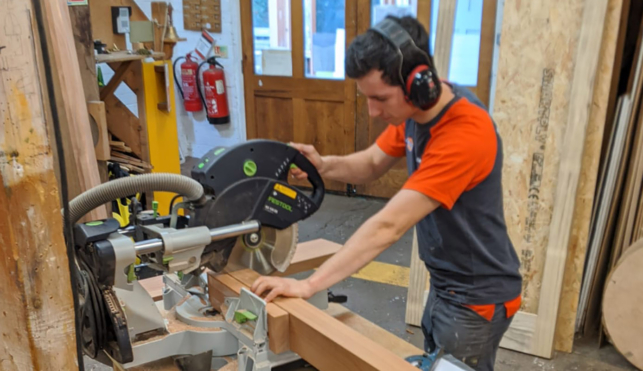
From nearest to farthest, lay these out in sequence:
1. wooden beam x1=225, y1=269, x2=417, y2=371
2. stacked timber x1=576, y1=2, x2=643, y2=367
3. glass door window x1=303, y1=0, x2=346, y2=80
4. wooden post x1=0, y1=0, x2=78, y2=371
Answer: wooden post x1=0, y1=0, x2=78, y2=371, wooden beam x1=225, y1=269, x2=417, y2=371, stacked timber x1=576, y1=2, x2=643, y2=367, glass door window x1=303, y1=0, x2=346, y2=80

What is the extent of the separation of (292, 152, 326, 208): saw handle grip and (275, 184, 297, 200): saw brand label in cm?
9

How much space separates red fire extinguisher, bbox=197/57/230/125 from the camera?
543 cm

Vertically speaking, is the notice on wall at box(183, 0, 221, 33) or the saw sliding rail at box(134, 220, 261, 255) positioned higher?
the notice on wall at box(183, 0, 221, 33)

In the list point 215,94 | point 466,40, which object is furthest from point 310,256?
point 215,94

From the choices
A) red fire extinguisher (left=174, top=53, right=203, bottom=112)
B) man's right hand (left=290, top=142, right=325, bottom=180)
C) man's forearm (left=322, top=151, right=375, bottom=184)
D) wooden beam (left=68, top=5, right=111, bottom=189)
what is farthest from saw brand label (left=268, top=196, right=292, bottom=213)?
red fire extinguisher (left=174, top=53, right=203, bottom=112)

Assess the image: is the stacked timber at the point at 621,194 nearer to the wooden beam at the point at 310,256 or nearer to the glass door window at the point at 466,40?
the glass door window at the point at 466,40

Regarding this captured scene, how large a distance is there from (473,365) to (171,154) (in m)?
2.90

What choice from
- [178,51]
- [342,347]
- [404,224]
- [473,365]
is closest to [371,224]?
[404,224]

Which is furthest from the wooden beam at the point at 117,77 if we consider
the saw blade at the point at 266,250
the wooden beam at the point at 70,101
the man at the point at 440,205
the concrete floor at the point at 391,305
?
the saw blade at the point at 266,250

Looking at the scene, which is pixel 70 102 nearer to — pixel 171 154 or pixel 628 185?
pixel 171 154

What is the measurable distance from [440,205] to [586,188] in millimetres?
1510

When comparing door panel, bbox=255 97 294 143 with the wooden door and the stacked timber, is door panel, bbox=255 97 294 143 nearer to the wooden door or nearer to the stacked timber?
the wooden door

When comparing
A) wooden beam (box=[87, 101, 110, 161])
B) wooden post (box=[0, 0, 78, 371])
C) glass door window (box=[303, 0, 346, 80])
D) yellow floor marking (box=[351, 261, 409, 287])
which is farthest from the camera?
glass door window (box=[303, 0, 346, 80])

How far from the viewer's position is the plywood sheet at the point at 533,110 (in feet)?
7.72
